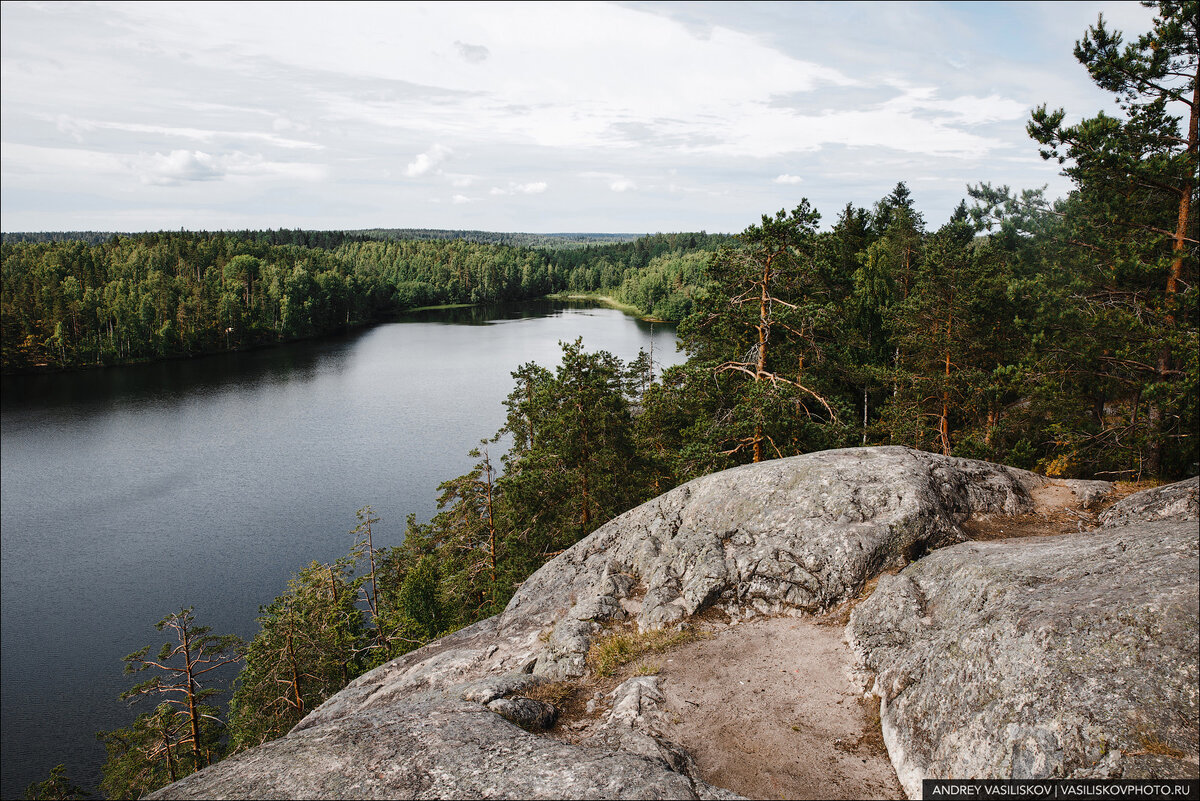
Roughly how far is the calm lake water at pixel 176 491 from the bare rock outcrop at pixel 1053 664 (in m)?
24.0

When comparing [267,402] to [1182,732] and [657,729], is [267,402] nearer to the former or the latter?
[657,729]

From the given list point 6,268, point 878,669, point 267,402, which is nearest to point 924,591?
point 878,669

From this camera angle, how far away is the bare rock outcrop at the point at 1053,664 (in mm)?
5094

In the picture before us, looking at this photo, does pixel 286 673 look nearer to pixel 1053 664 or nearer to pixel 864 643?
pixel 864 643

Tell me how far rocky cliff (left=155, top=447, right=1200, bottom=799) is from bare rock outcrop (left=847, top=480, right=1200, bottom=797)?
18 mm

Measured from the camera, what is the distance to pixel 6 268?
323ft

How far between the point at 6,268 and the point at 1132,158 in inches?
5138

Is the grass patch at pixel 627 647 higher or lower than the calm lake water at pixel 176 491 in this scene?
higher

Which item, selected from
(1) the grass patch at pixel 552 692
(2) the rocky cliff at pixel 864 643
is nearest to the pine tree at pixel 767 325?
(2) the rocky cliff at pixel 864 643

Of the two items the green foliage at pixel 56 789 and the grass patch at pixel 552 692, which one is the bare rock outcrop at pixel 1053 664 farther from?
the green foliage at pixel 56 789

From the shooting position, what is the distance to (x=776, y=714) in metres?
7.31

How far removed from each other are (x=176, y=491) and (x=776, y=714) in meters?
40.9

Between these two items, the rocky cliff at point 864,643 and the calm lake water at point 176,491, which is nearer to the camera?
the rocky cliff at point 864,643

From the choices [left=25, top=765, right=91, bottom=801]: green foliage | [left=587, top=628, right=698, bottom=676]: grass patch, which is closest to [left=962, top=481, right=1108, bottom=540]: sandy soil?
[left=587, top=628, right=698, bottom=676]: grass patch
